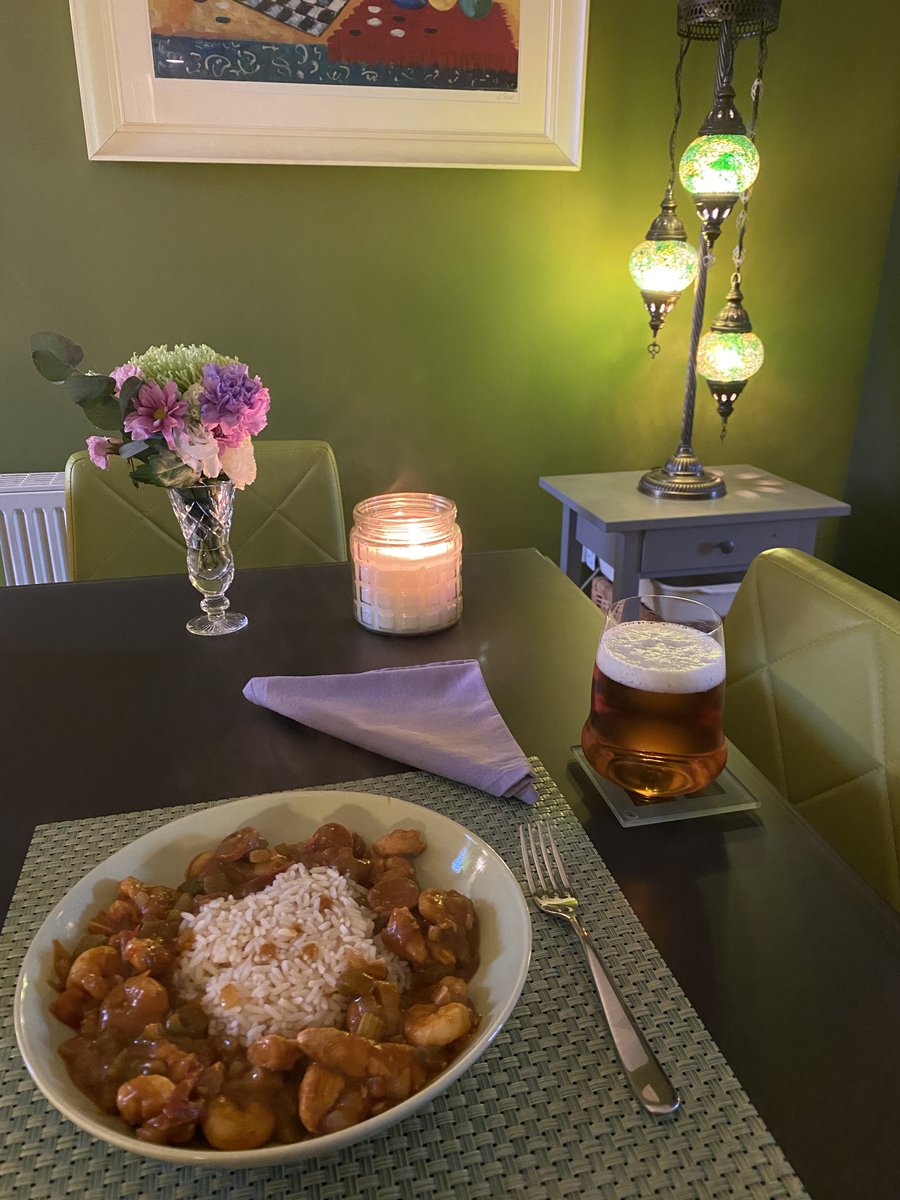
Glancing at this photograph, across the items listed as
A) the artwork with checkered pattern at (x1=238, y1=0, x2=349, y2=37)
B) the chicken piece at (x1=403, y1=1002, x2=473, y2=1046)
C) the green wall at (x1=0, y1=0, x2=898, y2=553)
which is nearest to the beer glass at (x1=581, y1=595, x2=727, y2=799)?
the chicken piece at (x1=403, y1=1002, x2=473, y2=1046)

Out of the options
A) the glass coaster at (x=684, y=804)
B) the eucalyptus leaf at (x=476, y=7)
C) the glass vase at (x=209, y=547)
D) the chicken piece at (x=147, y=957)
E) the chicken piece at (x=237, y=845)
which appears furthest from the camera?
the eucalyptus leaf at (x=476, y=7)

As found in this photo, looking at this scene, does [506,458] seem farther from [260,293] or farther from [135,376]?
[135,376]

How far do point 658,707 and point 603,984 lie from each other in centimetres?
24

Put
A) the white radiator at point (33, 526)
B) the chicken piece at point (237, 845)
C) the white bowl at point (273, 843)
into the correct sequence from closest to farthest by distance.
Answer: the white bowl at point (273, 843) < the chicken piece at point (237, 845) < the white radiator at point (33, 526)

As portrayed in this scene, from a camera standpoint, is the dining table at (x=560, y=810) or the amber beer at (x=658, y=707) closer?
the dining table at (x=560, y=810)

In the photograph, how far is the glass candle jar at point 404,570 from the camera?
105 centimetres

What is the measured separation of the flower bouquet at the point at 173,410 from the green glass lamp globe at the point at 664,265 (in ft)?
4.29

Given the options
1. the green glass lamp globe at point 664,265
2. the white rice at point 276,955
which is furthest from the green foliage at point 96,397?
the green glass lamp globe at point 664,265

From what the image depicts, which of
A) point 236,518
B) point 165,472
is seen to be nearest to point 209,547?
point 165,472

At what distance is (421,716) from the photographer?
0.86 m

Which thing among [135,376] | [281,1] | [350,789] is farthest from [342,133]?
[350,789]

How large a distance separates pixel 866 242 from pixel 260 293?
1683 mm

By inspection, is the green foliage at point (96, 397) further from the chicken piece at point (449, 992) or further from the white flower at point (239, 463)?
the chicken piece at point (449, 992)

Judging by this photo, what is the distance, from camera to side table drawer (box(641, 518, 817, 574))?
1.99 meters
